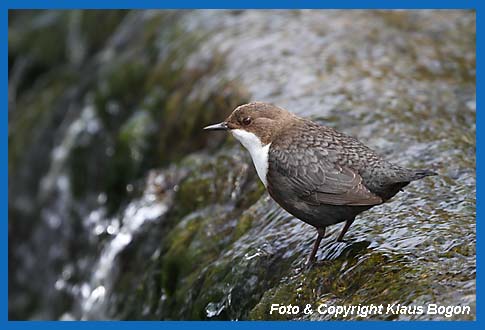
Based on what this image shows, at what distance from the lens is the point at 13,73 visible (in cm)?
1239

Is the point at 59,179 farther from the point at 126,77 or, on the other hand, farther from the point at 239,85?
the point at 239,85

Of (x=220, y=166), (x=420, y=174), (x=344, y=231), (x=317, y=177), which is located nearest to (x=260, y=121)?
(x=317, y=177)

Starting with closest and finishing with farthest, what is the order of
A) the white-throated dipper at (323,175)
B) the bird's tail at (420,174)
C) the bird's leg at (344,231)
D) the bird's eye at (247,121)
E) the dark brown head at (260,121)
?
the bird's tail at (420,174) < the white-throated dipper at (323,175) < the bird's leg at (344,231) < the dark brown head at (260,121) < the bird's eye at (247,121)

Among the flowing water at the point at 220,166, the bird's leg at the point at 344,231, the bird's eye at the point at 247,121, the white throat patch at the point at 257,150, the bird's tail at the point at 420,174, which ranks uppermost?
the bird's tail at the point at 420,174

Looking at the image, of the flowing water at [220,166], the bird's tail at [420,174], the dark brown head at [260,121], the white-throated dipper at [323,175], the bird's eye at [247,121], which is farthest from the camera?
the bird's eye at [247,121]

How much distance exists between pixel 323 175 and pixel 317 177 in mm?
38

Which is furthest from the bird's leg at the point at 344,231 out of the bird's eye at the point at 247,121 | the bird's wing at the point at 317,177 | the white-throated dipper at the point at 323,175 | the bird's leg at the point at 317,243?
the bird's eye at the point at 247,121

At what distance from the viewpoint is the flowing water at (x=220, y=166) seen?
15.5 feet

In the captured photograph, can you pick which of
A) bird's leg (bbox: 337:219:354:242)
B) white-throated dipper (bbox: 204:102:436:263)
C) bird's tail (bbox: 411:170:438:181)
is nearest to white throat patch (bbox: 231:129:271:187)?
white-throated dipper (bbox: 204:102:436:263)

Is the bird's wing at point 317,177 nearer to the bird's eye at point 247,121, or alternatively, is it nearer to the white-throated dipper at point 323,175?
the white-throated dipper at point 323,175

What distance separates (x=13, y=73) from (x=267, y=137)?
836cm

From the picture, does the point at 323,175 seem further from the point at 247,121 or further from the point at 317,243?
the point at 247,121

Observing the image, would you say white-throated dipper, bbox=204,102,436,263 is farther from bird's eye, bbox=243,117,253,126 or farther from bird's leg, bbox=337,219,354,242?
bird's eye, bbox=243,117,253,126

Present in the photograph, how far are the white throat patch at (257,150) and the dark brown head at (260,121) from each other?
0.02 metres
